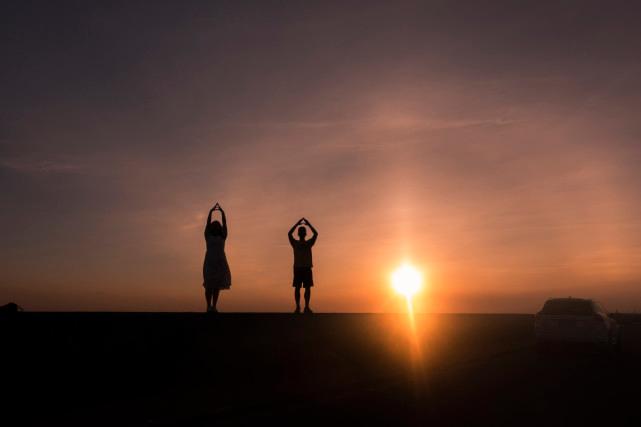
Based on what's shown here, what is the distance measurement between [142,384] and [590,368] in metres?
11.4

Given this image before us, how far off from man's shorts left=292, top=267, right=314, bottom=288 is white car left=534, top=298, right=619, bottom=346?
7508 millimetres

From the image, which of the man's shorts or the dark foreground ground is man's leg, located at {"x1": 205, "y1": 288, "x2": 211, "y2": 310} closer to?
the dark foreground ground

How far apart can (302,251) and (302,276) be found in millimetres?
→ 676

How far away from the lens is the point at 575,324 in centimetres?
2130

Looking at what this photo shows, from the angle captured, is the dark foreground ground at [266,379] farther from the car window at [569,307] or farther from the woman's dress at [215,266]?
the car window at [569,307]

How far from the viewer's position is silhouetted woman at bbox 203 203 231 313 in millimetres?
17500

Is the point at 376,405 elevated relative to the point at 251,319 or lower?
lower

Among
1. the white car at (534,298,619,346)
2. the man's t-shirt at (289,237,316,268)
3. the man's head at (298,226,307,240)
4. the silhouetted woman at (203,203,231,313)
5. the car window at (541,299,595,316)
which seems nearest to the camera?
the silhouetted woman at (203,203,231,313)

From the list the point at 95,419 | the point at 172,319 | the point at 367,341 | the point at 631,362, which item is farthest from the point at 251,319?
the point at 631,362

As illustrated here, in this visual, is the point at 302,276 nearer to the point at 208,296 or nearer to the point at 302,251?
the point at 302,251

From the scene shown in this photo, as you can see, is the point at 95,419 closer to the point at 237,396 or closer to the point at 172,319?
the point at 237,396

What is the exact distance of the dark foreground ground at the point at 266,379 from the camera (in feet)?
31.8

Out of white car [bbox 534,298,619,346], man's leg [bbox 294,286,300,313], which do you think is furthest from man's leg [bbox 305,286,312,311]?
white car [bbox 534,298,619,346]

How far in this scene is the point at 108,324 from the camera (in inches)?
557
